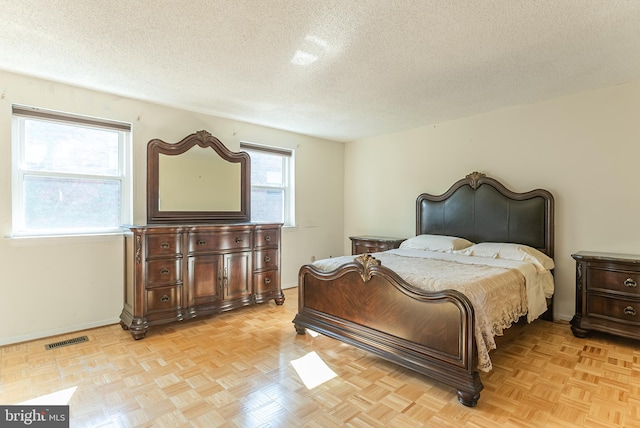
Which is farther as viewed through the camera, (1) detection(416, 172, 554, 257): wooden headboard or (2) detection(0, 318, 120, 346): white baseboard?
(1) detection(416, 172, 554, 257): wooden headboard

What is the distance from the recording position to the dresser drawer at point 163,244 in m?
3.09

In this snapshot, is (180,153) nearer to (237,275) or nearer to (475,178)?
(237,275)

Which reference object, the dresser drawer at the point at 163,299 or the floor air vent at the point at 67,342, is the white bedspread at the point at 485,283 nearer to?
the dresser drawer at the point at 163,299

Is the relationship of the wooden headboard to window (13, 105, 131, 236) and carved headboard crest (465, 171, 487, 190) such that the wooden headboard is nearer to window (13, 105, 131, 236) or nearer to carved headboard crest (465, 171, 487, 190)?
carved headboard crest (465, 171, 487, 190)

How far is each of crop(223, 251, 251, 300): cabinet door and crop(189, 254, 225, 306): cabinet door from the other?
0.06 m

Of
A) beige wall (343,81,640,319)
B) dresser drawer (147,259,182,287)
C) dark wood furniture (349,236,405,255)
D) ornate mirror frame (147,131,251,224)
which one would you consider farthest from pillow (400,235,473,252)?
dresser drawer (147,259,182,287)

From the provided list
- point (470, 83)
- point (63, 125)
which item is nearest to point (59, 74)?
point (63, 125)

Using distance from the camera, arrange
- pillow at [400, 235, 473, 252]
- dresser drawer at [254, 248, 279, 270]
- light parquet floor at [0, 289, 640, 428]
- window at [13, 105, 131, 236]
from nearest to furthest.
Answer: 1. light parquet floor at [0, 289, 640, 428]
2. window at [13, 105, 131, 236]
3. pillow at [400, 235, 473, 252]
4. dresser drawer at [254, 248, 279, 270]

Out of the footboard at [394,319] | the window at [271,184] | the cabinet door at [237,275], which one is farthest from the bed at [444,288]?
the window at [271,184]

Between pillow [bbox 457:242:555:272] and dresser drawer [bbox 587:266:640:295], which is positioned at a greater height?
pillow [bbox 457:242:555:272]

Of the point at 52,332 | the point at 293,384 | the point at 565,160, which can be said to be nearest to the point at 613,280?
the point at 565,160

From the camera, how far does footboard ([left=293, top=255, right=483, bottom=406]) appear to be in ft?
6.68

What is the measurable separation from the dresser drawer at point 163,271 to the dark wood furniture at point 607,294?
12.4 ft

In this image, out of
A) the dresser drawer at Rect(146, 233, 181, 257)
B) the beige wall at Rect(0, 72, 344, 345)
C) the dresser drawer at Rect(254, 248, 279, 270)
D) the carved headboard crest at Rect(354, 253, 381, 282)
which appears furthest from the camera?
the dresser drawer at Rect(254, 248, 279, 270)
